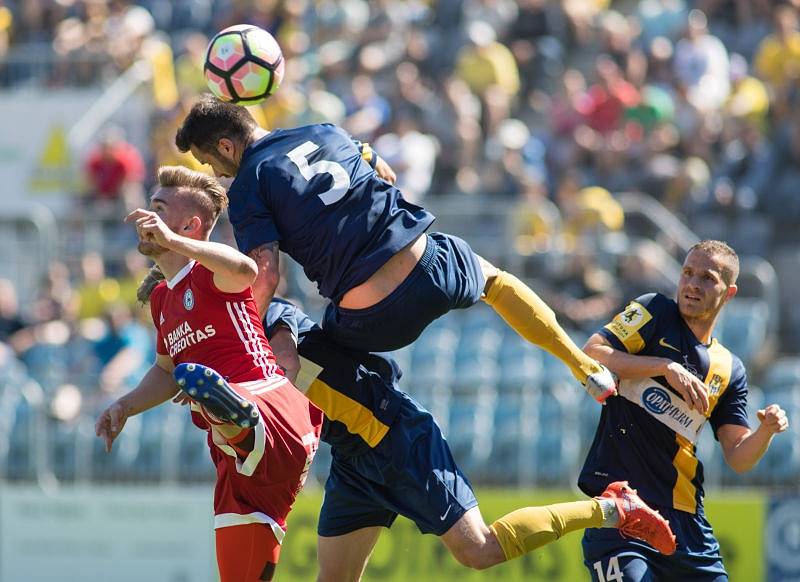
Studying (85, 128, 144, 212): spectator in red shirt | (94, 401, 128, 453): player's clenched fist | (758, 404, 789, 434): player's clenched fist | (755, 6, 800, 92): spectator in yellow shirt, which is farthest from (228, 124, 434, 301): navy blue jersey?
(85, 128, 144, 212): spectator in red shirt

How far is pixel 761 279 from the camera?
1219cm

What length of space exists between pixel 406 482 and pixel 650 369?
1222mm

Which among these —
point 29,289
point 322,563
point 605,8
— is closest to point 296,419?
point 322,563

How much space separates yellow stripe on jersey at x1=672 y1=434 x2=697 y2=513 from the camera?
6910mm

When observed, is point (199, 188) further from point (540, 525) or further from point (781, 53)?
point (781, 53)

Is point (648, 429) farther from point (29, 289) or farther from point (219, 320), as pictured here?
point (29, 289)

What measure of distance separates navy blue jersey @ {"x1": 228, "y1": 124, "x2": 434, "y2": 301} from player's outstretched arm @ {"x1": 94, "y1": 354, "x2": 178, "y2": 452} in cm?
80

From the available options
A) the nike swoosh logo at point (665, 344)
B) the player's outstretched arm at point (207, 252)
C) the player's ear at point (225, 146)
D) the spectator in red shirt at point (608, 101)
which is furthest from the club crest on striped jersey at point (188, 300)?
the spectator in red shirt at point (608, 101)

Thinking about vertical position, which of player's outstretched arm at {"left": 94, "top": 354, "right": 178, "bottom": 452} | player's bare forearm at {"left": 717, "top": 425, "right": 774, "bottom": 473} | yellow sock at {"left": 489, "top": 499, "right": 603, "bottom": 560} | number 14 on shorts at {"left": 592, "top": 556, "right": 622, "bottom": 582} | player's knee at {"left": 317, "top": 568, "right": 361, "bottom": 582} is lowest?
player's knee at {"left": 317, "top": 568, "right": 361, "bottom": 582}

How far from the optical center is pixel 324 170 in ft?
21.1

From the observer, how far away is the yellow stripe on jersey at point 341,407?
22.0 ft

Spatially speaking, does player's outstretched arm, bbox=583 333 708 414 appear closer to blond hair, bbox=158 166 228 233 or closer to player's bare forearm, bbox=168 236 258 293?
player's bare forearm, bbox=168 236 258 293

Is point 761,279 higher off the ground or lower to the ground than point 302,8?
lower

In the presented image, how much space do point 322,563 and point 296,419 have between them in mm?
1024
